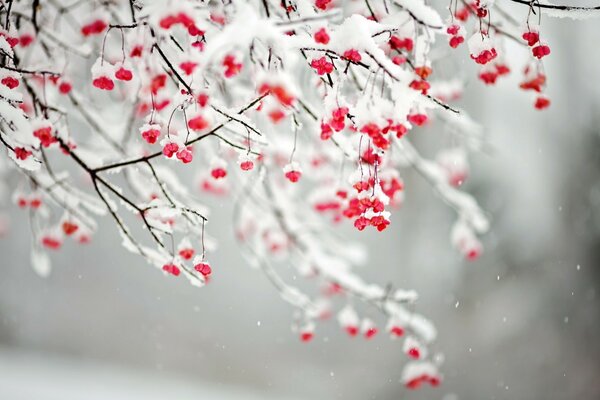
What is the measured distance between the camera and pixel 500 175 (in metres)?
9.01

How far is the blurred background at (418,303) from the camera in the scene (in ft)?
26.6

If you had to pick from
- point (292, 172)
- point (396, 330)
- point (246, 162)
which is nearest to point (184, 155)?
point (246, 162)

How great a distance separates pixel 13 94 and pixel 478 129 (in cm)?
323

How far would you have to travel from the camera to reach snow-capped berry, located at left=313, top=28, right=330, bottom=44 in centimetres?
206

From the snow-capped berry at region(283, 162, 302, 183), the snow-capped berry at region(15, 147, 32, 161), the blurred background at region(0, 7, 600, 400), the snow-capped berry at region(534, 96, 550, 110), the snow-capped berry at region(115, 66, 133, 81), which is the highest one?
the blurred background at region(0, 7, 600, 400)

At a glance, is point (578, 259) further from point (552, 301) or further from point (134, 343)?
point (134, 343)

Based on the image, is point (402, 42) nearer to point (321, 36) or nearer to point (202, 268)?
point (321, 36)

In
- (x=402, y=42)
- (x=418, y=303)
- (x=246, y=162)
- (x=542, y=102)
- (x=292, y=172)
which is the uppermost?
(x=418, y=303)

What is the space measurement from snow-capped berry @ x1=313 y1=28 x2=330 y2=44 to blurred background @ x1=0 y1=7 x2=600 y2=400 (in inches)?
207

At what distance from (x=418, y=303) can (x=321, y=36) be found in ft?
26.3

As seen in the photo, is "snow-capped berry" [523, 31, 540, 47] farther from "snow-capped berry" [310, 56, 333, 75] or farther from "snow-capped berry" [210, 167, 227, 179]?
"snow-capped berry" [210, 167, 227, 179]

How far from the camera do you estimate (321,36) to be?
6.79 feet

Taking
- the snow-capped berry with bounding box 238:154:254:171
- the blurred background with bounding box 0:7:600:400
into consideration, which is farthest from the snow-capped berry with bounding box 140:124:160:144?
the blurred background with bounding box 0:7:600:400

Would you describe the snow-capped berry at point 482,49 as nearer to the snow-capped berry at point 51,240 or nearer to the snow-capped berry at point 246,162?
the snow-capped berry at point 246,162
